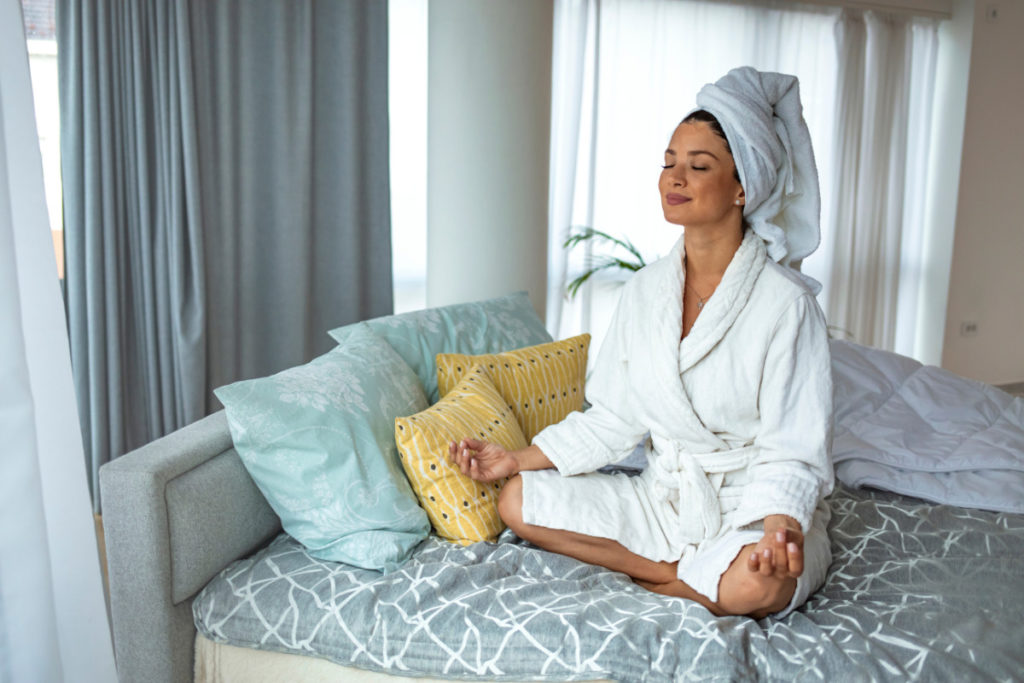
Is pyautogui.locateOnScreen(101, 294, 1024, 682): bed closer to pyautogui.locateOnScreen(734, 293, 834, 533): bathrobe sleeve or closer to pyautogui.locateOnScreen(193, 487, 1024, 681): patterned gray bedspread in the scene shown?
pyautogui.locateOnScreen(193, 487, 1024, 681): patterned gray bedspread

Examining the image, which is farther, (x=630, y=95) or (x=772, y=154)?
(x=630, y=95)

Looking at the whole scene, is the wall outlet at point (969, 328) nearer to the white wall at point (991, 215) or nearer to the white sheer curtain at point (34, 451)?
the white wall at point (991, 215)

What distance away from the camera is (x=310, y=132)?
328 cm

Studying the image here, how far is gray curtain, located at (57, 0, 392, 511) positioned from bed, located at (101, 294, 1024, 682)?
1.54 metres

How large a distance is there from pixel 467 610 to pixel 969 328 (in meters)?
5.14

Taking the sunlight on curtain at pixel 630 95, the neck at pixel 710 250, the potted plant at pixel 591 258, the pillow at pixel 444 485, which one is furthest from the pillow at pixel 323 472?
the sunlight on curtain at pixel 630 95

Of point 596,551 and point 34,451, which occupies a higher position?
point 34,451

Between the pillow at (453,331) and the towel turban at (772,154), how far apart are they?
94 centimetres

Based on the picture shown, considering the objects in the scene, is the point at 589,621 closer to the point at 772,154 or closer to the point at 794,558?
the point at 794,558

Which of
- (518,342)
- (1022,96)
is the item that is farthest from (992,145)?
(518,342)

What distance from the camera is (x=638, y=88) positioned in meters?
4.37

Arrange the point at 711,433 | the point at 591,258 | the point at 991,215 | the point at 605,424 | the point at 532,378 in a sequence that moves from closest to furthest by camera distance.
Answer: the point at 711,433 < the point at 605,424 < the point at 532,378 < the point at 591,258 < the point at 991,215

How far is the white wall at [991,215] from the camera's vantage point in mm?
5141

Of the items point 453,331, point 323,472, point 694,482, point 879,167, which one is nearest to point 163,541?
point 323,472
